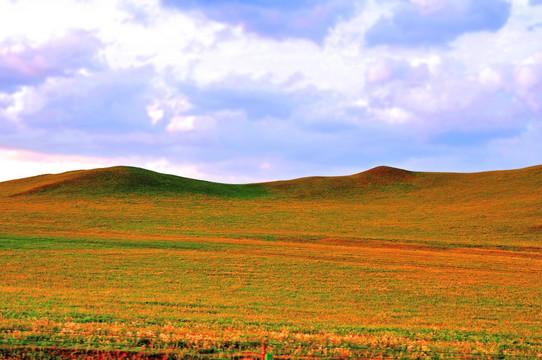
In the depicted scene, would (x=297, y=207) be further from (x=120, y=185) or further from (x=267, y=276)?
(x=267, y=276)

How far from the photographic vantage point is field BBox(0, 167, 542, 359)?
1155 cm

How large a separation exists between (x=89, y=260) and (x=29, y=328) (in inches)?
818

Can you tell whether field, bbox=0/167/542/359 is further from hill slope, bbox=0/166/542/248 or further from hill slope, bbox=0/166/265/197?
hill slope, bbox=0/166/265/197

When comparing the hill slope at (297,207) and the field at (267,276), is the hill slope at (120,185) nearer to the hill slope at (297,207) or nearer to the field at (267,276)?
the hill slope at (297,207)

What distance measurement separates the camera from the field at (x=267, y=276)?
37.9 feet

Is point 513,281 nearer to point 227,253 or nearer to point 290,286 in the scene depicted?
point 290,286

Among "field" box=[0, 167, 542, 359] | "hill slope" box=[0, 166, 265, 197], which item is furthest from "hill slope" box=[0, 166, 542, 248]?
"field" box=[0, 167, 542, 359]

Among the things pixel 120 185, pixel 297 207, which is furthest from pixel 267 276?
pixel 120 185

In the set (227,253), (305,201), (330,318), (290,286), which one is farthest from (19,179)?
(330,318)

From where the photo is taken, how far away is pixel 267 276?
91.4 feet

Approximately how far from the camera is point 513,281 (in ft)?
94.1

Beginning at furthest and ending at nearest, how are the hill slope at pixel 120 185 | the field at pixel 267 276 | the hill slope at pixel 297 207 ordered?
the hill slope at pixel 120 185 < the hill slope at pixel 297 207 < the field at pixel 267 276

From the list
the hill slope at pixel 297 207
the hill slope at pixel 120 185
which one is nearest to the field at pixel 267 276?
the hill slope at pixel 297 207

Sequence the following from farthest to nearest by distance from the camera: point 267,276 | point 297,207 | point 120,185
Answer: point 120,185, point 297,207, point 267,276
